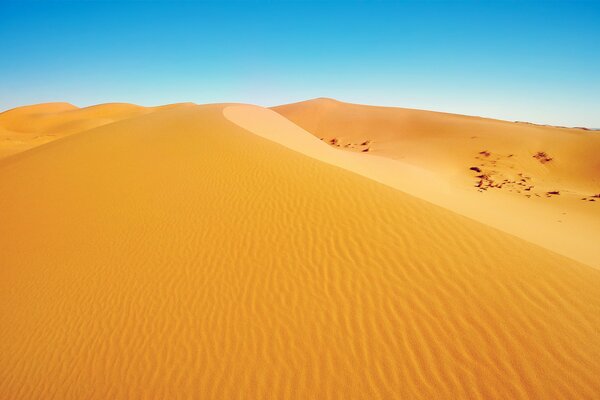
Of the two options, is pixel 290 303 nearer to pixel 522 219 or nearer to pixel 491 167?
pixel 522 219

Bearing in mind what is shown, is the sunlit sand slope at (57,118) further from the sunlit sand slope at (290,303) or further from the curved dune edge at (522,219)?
the curved dune edge at (522,219)

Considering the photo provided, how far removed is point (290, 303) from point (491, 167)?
20.6 metres

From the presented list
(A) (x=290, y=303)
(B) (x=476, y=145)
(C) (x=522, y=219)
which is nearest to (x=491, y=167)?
(B) (x=476, y=145)

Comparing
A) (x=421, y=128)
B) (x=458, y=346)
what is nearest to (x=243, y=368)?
(x=458, y=346)

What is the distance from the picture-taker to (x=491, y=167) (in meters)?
20.2

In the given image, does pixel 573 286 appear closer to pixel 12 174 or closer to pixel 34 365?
pixel 34 365

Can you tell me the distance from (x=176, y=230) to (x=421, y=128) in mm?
33164

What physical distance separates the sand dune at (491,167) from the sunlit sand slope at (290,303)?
104 inches

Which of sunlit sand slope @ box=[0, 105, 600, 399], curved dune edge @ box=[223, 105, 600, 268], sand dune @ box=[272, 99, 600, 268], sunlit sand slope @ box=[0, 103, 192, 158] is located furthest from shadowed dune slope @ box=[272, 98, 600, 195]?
sunlit sand slope @ box=[0, 103, 192, 158]

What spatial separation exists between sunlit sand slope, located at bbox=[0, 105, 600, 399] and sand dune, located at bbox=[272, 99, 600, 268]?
2.63 m

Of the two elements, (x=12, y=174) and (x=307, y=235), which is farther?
(x=12, y=174)

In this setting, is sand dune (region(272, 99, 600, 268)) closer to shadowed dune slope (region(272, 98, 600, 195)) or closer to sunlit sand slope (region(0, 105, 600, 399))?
shadowed dune slope (region(272, 98, 600, 195))

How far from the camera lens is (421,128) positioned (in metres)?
34.2

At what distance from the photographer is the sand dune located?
30.2ft
